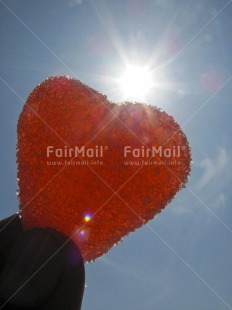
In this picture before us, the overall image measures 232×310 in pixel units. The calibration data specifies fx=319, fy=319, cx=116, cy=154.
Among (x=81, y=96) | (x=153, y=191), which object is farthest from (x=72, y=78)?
(x=153, y=191)

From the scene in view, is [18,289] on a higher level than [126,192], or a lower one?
lower

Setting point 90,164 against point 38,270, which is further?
point 90,164

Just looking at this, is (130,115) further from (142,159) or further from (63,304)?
(63,304)

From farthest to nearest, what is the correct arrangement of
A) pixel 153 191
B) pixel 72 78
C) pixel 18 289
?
pixel 72 78
pixel 153 191
pixel 18 289

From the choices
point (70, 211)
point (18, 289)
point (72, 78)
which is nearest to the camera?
point (18, 289)

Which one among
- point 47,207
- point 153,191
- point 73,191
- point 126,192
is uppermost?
point 153,191

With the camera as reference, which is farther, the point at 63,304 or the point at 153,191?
the point at 153,191

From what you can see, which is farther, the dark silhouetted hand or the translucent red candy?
the translucent red candy

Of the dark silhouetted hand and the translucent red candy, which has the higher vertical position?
the translucent red candy
